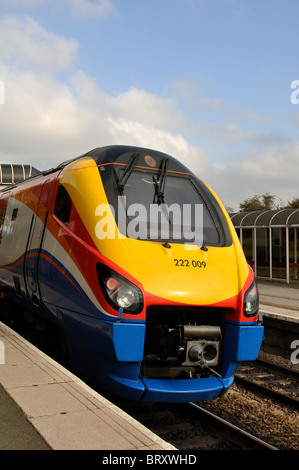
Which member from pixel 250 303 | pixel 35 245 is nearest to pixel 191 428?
pixel 250 303

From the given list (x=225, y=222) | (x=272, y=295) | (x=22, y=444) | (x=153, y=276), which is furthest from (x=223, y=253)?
(x=272, y=295)

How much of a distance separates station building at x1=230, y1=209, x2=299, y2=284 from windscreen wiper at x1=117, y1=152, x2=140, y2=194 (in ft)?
42.7

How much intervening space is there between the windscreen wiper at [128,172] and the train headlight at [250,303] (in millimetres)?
1855

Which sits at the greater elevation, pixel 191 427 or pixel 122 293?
pixel 122 293

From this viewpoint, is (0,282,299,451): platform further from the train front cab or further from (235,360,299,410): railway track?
(235,360,299,410): railway track

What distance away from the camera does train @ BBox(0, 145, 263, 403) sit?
430 cm

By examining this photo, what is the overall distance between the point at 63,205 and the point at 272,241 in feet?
47.8

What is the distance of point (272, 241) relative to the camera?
60.8 feet

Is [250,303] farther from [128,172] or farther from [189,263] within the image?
[128,172]

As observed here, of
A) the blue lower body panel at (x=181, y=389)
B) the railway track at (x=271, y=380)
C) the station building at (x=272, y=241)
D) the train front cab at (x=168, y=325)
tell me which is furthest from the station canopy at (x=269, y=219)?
the blue lower body panel at (x=181, y=389)

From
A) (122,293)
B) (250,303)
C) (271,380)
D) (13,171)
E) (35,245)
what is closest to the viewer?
(122,293)

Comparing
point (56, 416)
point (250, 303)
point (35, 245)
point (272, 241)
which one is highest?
point (272, 241)

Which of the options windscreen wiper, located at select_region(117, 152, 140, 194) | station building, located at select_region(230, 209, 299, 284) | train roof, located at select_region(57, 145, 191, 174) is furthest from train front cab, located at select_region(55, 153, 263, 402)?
station building, located at select_region(230, 209, 299, 284)

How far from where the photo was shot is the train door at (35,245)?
19.5 ft
